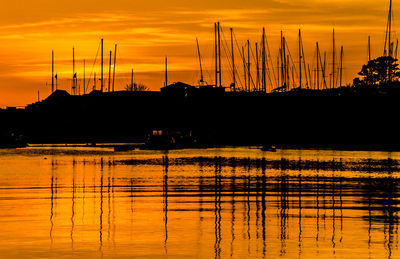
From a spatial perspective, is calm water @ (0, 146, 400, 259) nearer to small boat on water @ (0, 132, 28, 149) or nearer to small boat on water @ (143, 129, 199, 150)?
small boat on water @ (143, 129, 199, 150)

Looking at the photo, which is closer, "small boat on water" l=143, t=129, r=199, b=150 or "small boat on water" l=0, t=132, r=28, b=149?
"small boat on water" l=143, t=129, r=199, b=150

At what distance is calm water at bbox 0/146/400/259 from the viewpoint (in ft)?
102

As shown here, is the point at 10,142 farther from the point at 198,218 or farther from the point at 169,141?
the point at 198,218

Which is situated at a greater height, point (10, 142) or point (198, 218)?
point (10, 142)

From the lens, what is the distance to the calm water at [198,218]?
31.2 m

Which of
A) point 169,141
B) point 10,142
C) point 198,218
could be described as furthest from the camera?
point 10,142

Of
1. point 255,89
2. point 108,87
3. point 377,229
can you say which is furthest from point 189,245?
point 108,87

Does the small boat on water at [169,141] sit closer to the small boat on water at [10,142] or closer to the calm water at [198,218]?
the small boat on water at [10,142]

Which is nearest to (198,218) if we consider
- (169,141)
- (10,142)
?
(169,141)

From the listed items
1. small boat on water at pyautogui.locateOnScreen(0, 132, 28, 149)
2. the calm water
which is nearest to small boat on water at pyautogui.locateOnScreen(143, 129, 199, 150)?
small boat on water at pyautogui.locateOnScreen(0, 132, 28, 149)

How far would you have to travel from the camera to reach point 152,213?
42.7 metres

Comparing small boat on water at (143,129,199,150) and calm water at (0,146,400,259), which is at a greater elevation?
small boat on water at (143,129,199,150)

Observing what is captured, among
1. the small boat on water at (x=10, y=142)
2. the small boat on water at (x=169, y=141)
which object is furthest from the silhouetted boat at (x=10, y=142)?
the small boat on water at (x=169, y=141)

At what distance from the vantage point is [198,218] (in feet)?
133
